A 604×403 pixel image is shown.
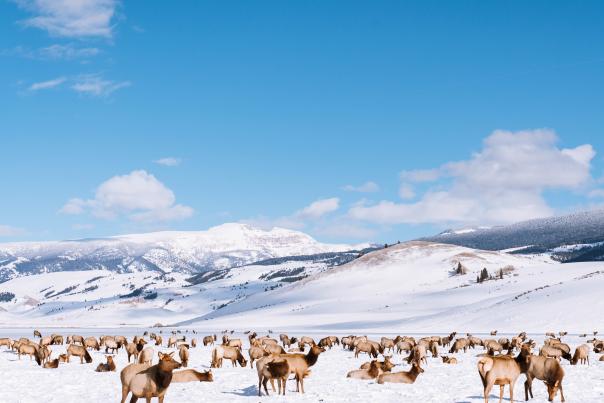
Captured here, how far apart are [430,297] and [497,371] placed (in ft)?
331

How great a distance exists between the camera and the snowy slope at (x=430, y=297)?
2800 inches

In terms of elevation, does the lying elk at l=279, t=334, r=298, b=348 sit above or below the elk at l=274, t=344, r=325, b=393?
below

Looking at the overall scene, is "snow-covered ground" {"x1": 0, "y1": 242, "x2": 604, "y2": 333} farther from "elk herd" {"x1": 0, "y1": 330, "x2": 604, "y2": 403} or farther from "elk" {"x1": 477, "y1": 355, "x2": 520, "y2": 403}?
"elk" {"x1": 477, "y1": 355, "x2": 520, "y2": 403}

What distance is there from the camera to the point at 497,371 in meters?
17.0

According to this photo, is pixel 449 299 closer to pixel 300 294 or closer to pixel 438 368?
pixel 300 294

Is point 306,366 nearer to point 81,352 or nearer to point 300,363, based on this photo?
point 300,363

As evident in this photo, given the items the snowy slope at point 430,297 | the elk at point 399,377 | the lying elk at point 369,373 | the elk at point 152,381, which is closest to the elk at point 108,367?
the lying elk at point 369,373

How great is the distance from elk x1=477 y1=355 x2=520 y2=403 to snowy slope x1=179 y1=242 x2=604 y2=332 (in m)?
49.3

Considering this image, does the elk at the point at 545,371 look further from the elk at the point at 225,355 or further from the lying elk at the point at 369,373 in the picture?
the elk at the point at 225,355

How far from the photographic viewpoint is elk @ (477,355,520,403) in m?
16.7

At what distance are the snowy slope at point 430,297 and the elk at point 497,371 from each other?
49269 mm

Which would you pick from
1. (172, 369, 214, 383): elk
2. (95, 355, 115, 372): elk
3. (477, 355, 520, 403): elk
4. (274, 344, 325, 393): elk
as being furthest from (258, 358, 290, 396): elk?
(95, 355, 115, 372): elk

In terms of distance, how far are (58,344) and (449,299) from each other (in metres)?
74.1

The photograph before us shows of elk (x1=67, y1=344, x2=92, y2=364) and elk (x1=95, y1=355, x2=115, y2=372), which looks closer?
elk (x1=95, y1=355, x2=115, y2=372)
